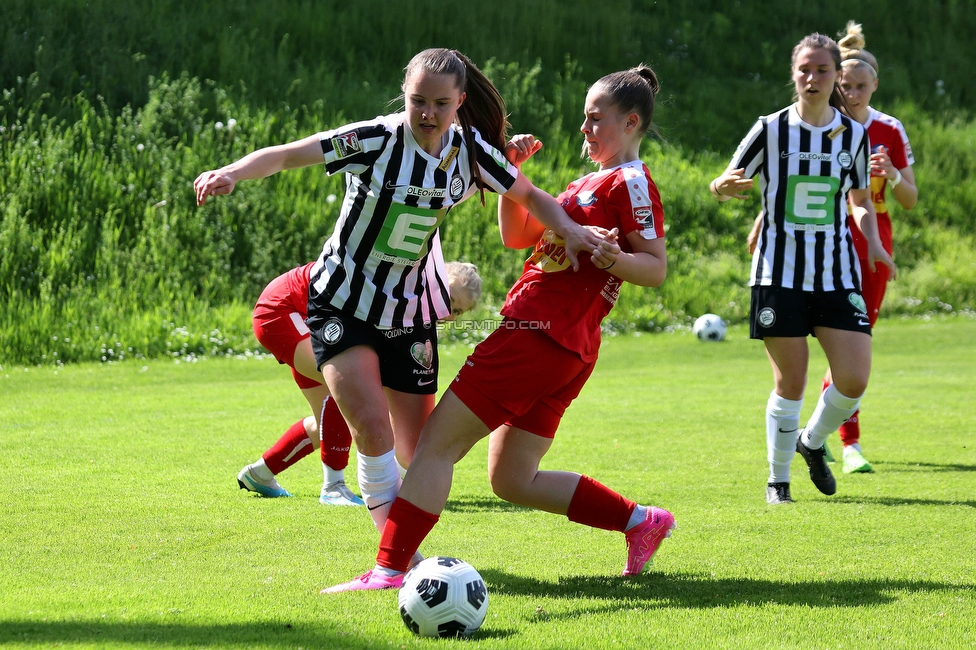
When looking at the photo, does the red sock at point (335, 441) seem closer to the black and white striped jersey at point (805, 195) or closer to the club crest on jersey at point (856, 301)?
the black and white striped jersey at point (805, 195)

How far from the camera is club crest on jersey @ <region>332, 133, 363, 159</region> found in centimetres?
378

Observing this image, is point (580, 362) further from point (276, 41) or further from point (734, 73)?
point (734, 73)

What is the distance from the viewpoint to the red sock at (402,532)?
3617 mm

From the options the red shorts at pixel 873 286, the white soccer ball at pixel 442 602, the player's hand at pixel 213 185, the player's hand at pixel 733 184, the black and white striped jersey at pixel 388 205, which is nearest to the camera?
the white soccer ball at pixel 442 602

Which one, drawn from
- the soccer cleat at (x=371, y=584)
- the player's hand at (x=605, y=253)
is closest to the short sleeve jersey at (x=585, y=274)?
the player's hand at (x=605, y=253)

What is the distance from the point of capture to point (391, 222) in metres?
3.89

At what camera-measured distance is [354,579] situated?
374cm

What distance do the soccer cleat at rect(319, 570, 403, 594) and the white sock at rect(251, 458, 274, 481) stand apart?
1.95 metres

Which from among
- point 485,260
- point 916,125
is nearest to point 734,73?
point 916,125

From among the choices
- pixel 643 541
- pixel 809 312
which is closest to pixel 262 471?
pixel 643 541

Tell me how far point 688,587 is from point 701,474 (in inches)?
96.5

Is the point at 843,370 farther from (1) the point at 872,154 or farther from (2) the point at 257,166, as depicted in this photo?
(2) the point at 257,166

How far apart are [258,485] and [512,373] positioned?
2.39 m

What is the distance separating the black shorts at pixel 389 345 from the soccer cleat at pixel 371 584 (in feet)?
2.59
